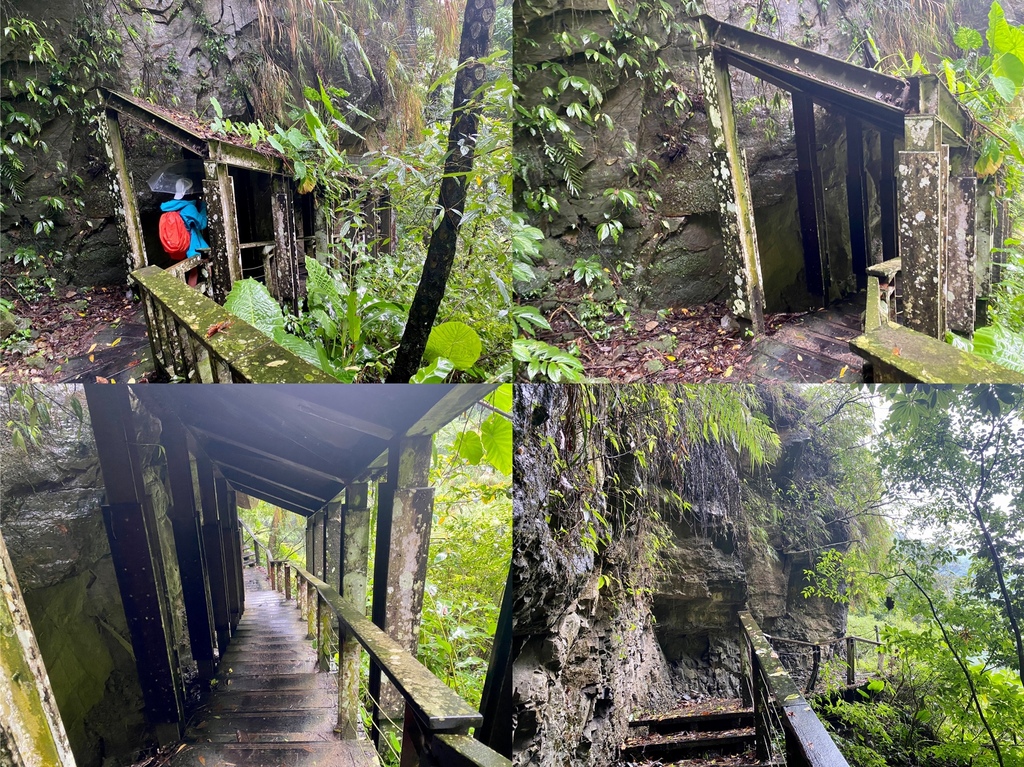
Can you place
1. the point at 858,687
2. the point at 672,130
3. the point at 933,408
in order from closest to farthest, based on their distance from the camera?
the point at 933,408
the point at 672,130
the point at 858,687

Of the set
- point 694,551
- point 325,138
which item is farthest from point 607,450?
point 325,138

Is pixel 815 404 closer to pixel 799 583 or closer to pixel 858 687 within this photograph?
pixel 799 583

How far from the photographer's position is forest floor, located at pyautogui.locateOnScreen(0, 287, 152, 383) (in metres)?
1.82

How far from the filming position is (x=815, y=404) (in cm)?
264

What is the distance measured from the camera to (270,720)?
7.34 ft

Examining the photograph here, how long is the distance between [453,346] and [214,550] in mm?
3727

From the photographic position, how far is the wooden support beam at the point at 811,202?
2955 millimetres

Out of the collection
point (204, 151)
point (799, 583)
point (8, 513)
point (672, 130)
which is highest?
point (672, 130)

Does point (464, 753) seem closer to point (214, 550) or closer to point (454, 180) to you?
point (454, 180)

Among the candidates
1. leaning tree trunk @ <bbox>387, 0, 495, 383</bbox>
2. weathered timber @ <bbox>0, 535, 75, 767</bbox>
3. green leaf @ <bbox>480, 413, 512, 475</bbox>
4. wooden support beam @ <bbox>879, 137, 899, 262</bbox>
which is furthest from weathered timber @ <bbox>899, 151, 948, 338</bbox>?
weathered timber @ <bbox>0, 535, 75, 767</bbox>

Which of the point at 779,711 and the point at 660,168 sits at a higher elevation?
the point at 660,168

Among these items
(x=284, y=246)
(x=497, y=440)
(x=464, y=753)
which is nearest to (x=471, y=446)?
(x=497, y=440)

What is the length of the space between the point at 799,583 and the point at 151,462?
3568 millimetres

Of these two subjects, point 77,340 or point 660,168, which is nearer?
point 77,340
